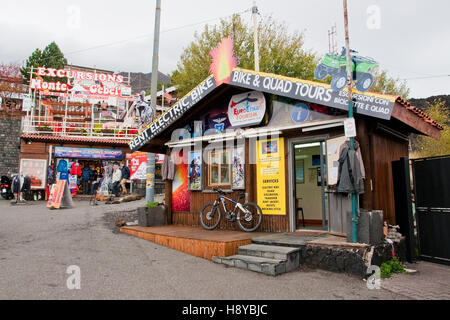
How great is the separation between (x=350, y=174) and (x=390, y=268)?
1.78 meters

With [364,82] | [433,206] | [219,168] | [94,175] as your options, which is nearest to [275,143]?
[219,168]

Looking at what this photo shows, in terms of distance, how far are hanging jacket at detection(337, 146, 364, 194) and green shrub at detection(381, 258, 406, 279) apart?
4.50 ft

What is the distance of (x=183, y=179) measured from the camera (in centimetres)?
1074

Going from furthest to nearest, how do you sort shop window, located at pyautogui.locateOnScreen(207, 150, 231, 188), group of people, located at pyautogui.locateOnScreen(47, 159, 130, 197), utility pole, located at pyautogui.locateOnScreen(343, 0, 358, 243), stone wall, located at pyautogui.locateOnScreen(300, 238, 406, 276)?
group of people, located at pyautogui.locateOnScreen(47, 159, 130, 197)
shop window, located at pyautogui.locateOnScreen(207, 150, 231, 188)
utility pole, located at pyautogui.locateOnScreen(343, 0, 358, 243)
stone wall, located at pyautogui.locateOnScreen(300, 238, 406, 276)

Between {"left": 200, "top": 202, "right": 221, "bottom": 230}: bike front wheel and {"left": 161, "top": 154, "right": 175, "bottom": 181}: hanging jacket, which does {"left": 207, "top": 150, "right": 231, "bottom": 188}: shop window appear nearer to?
{"left": 200, "top": 202, "right": 221, "bottom": 230}: bike front wheel

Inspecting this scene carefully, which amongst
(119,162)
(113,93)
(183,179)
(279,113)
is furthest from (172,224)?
(113,93)

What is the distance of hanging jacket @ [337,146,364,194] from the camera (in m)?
6.11

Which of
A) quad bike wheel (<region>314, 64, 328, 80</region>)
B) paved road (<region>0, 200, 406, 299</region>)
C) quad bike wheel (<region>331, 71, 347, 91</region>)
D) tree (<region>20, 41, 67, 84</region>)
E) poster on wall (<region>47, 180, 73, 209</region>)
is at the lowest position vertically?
paved road (<region>0, 200, 406, 299</region>)

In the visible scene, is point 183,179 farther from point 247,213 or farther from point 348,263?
point 348,263

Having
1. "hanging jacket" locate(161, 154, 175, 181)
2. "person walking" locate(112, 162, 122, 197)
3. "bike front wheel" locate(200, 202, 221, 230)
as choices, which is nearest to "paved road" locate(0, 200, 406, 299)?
"bike front wheel" locate(200, 202, 221, 230)

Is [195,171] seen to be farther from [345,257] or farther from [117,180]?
[117,180]

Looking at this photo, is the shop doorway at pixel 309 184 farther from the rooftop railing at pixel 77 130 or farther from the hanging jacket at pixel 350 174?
the rooftop railing at pixel 77 130

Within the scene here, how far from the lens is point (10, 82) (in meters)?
38.2
